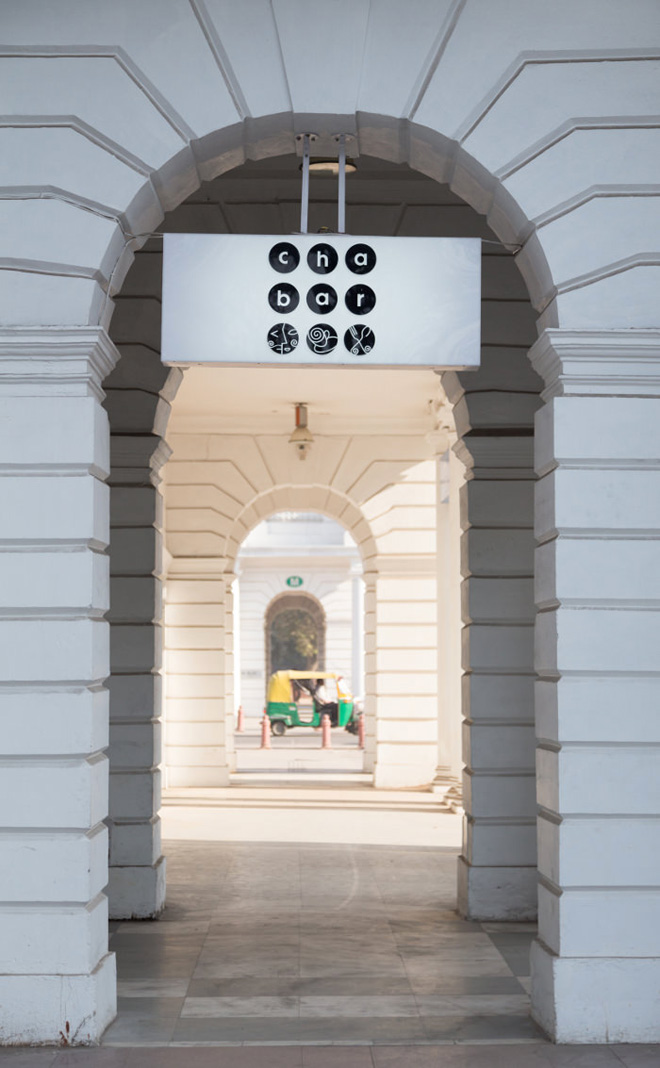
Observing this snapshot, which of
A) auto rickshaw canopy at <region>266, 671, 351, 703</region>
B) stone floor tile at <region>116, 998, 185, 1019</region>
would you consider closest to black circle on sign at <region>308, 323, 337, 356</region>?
Result: stone floor tile at <region>116, 998, 185, 1019</region>

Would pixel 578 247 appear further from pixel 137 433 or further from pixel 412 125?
pixel 137 433

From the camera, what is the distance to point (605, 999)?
19.0ft

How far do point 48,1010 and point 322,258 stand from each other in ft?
12.7

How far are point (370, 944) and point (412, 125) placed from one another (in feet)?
17.3

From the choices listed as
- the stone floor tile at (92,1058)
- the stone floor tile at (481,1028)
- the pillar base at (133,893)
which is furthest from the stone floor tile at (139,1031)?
the pillar base at (133,893)

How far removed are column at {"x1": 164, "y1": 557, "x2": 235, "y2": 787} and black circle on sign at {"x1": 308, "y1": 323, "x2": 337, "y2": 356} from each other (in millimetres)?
12696

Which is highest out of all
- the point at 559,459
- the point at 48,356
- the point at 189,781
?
the point at 48,356

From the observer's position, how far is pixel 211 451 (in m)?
18.4

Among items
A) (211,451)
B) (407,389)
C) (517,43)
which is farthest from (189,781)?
(517,43)

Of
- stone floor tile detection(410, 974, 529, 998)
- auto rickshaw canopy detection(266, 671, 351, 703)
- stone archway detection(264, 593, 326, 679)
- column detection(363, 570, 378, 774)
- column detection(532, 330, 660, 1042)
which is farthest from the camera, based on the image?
stone archway detection(264, 593, 326, 679)

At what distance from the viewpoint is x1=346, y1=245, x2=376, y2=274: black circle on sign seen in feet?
19.9

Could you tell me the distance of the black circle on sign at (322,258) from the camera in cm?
608

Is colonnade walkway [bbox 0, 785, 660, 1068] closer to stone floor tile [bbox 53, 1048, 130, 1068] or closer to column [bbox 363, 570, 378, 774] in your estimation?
stone floor tile [bbox 53, 1048, 130, 1068]

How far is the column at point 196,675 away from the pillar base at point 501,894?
9.74m
